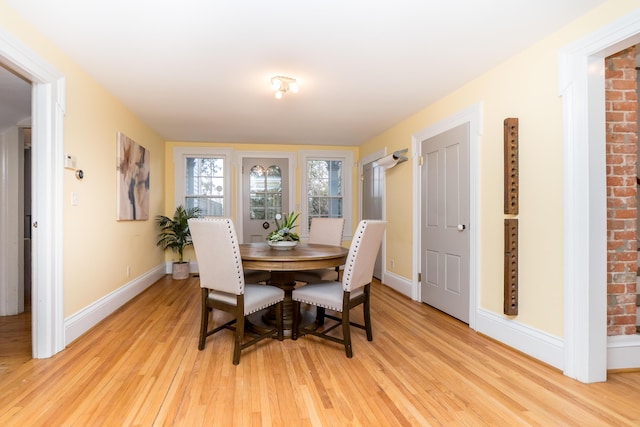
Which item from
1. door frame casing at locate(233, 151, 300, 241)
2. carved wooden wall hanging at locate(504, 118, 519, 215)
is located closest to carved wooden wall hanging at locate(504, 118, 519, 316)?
carved wooden wall hanging at locate(504, 118, 519, 215)

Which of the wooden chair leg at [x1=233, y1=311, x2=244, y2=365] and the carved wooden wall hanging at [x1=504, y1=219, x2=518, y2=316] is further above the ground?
the carved wooden wall hanging at [x1=504, y1=219, x2=518, y2=316]

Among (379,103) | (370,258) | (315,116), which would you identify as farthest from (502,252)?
(315,116)

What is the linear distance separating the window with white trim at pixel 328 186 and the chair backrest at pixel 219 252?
3702 millimetres

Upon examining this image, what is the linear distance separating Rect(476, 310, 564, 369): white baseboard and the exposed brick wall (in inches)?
15.0

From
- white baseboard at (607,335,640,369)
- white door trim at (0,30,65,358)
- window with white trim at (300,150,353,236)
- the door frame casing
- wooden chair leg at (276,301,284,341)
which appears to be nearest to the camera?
white baseboard at (607,335,640,369)

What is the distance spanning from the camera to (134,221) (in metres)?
4.14

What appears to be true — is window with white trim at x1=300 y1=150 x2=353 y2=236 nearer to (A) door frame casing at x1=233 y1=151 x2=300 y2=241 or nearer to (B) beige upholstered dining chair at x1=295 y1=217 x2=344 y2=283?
(A) door frame casing at x1=233 y1=151 x2=300 y2=241

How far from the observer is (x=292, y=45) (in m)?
2.39

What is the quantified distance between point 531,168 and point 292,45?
6.41 feet

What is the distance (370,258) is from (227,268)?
1075mm

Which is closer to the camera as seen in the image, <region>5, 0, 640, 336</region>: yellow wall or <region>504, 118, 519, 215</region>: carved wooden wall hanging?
<region>5, 0, 640, 336</region>: yellow wall

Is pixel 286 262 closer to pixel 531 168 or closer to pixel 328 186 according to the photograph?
pixel 531 168

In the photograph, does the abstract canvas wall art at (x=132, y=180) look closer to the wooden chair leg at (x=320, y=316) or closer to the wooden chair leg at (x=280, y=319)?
the wooden chair leg at (x=280, y=319)

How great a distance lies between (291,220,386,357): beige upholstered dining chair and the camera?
238cm
